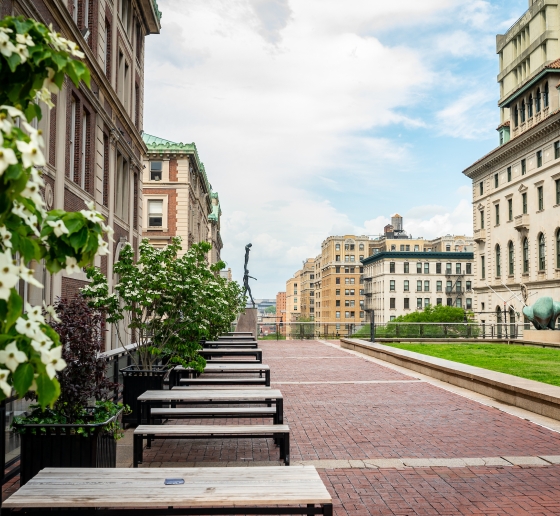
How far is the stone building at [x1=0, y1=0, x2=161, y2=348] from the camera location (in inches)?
573

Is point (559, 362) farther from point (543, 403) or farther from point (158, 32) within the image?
point (158, 32)

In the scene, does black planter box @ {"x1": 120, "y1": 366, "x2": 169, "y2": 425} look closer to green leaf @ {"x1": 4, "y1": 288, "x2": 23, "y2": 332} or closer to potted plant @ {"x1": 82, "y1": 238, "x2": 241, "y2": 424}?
potted plant @ {"x1": 82, "y1": 238, "x2": 241, "y2": 424}

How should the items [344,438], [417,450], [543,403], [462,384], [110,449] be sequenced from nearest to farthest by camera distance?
[110,449]
[417,450]
[344,438]
[543,403]
[462,384]

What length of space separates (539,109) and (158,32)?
3819 centimetres

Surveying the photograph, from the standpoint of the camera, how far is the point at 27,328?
2652 mm

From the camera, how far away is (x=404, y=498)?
6.53m

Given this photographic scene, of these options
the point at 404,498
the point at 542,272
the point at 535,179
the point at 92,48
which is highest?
the point at 535,179

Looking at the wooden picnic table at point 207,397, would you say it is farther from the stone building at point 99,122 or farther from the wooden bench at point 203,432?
the stone building at point 99,122

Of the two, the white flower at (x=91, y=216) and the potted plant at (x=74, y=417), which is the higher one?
the white flower at (x=91, y=216)

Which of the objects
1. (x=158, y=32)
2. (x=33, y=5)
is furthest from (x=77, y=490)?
(x=158, y=32)

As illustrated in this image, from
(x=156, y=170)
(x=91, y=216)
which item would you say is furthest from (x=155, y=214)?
(x=91, y=216)

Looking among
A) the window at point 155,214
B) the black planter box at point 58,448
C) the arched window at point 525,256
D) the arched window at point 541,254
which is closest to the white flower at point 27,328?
the black planter box at point 58,448

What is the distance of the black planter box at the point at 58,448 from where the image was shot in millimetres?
5945

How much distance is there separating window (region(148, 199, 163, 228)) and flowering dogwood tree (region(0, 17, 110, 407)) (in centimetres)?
4545
